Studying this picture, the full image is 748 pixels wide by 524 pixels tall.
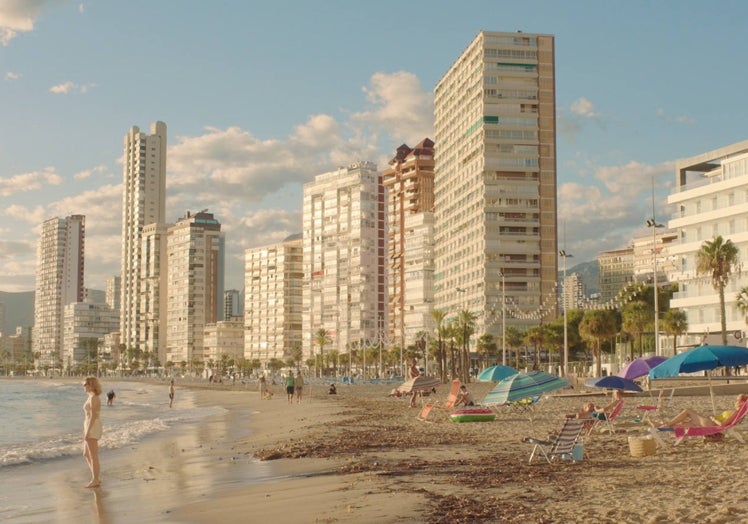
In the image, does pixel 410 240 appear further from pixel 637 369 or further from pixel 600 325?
pixel 637 369

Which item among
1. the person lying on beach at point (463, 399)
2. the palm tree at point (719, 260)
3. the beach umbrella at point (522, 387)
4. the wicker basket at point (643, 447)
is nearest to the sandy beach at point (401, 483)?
the wicker basket at point (643, 447)

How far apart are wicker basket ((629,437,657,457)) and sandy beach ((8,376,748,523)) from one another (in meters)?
0.17

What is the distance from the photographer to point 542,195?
365 feet

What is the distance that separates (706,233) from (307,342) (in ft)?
408

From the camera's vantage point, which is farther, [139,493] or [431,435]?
[431,435]

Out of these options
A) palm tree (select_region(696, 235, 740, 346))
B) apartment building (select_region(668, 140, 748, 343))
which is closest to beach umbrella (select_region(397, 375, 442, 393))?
palm tree (select_region(696, 235, 740, 346))

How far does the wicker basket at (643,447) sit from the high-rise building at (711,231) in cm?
4904

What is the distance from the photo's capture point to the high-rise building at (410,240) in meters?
145

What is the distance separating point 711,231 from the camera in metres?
67.2

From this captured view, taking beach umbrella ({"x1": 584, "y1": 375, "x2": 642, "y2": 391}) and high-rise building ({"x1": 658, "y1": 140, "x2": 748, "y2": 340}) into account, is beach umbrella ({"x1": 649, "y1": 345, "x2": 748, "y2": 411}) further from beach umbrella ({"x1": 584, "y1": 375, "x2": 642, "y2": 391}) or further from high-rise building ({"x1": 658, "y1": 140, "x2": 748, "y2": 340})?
high-rise building ({"x1": 658, "y1": 140, "x2": 748, "y2": 340})

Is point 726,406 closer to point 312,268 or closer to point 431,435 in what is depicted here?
point 431,435

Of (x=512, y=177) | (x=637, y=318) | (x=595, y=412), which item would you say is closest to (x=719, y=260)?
(x=637, y=318)

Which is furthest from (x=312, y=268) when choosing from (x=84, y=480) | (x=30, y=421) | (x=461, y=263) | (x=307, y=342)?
(x=84, y=480)

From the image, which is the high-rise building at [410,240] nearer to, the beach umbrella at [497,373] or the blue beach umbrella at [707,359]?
the beach umbrella at [497,373]
